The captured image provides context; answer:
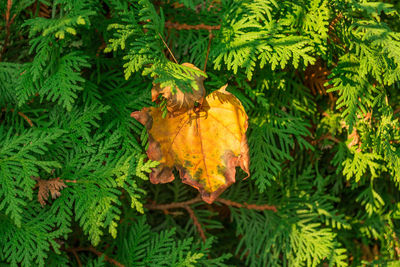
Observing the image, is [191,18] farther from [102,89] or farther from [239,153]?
[239,153]

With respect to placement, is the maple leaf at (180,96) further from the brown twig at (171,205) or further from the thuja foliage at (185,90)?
the brown twig at (171,205)

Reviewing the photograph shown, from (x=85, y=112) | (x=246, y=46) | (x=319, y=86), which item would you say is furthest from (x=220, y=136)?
(x=319, y=86)

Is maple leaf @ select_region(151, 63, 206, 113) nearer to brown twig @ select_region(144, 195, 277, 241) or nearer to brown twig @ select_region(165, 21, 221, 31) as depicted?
brown twig @ select_region(165, 21, 221, 31)

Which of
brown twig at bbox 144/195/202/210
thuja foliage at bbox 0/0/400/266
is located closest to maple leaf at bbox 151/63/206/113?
thuja foliage at bbox 0/0/400/266

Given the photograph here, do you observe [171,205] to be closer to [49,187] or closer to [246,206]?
[246,206]

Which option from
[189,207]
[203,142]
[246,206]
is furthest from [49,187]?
[246,206]

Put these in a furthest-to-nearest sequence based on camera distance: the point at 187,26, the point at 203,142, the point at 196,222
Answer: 1. the point at 196,222
2. the point at 187,26
3. the point at 203,142
